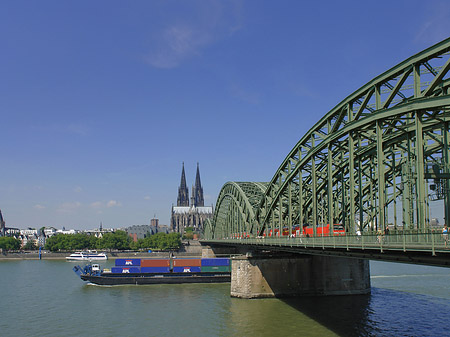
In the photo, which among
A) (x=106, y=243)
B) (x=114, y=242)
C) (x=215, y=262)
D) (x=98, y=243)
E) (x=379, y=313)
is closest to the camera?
(x=379, y=313)

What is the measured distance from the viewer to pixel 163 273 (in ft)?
229

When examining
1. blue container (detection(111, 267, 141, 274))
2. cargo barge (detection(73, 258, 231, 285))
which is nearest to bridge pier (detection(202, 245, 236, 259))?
cargo barge (detection(73, 258, 231, 285))

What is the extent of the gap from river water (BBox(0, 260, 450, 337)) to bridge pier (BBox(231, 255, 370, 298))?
1.85 m

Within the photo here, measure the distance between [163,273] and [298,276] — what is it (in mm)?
24973

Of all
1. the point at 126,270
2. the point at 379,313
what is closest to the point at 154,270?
the point at 126,270

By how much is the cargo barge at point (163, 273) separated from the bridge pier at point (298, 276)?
1681cm

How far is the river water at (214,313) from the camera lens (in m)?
37.9

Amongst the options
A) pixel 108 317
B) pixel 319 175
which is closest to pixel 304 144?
pixel 319 175

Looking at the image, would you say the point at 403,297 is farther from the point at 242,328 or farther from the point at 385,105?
the point at 385,105

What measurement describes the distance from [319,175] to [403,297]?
17.8m

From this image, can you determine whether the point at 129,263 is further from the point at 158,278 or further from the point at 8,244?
the point at 8,244

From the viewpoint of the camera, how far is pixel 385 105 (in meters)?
31.2

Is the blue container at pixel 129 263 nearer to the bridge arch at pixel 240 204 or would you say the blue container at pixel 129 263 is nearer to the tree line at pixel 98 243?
the bridge arch at pixel 240 204

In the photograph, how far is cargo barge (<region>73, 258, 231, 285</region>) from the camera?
224 ft
